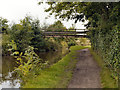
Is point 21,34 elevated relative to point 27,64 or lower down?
elevated

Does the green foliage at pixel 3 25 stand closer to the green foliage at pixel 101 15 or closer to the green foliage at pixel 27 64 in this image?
the green foliage at pixel 101 15

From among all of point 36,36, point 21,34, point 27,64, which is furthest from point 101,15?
point 36,36

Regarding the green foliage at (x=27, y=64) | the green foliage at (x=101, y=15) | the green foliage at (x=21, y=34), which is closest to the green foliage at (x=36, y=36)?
the green foliage at (x=21, y=34)

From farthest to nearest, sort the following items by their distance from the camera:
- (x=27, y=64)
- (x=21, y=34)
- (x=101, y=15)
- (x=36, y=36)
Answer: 1. (x=36, y=36)
2. (x=21, y=34)
3. (x=101, y=15)
4. (x=27, y=64)

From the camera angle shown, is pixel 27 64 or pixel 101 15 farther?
pixel 101 15

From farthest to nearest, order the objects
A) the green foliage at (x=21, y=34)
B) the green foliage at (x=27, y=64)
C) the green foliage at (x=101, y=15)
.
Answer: the green foliage at (x=21, y=34)
the green foliage at (x=101, y=15)
the green foliage at (x=27, y=64)

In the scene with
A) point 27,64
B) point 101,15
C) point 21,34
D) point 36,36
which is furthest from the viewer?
point 36,36

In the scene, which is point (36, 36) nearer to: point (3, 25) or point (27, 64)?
point (3, 25)

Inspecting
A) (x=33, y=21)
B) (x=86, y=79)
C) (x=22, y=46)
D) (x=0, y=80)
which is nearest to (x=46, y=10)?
(x=0, y=80)

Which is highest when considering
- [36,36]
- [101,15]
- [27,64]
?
[101,15]

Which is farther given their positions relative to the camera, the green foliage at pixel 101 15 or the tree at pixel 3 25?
the tree at pixel 3 25

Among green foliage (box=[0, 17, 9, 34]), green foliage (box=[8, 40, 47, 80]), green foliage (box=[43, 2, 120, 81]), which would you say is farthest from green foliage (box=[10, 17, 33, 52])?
green foliage (box=[8, 40, 47, 80])

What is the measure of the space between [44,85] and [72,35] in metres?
31.4

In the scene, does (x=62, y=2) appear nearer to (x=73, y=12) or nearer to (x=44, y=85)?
(x=73, y=12)
